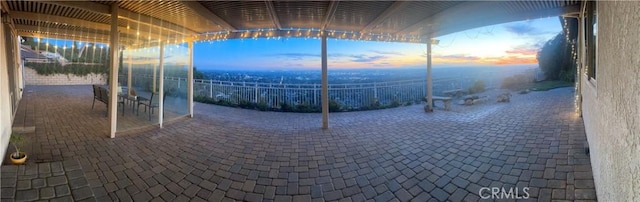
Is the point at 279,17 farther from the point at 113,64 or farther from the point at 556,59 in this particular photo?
the point at 556,59

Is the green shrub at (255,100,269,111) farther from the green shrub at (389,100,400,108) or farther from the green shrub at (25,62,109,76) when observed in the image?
the green shrub at (25,62,109,76)

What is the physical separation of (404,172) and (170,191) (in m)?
2.39

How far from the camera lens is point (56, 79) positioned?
1488 centimetres

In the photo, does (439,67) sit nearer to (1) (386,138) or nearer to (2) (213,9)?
(1) (386,138)

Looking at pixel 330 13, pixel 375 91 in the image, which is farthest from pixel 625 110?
pixel 375 91

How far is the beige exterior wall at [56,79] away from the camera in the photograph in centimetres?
1412

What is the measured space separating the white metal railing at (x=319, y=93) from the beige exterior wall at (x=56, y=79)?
376 inches

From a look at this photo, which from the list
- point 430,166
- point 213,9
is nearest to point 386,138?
point 430,166

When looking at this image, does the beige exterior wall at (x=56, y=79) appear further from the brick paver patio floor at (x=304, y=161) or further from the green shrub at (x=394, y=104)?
the green shrub at (x=394, y=104)

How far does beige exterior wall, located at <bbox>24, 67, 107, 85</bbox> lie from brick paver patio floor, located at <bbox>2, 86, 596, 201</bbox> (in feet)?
36.9

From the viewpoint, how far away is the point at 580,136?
4.01 m

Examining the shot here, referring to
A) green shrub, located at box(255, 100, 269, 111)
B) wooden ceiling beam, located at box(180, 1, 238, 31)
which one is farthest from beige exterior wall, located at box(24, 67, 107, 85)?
wooden ceiling beam, located at box(180, 1, 238, 31)

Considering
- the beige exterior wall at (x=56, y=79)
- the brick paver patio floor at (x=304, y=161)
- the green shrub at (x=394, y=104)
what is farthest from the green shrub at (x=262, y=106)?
the beige exterior wall at (x=56, y=79)

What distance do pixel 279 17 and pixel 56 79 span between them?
16994 millimetres
